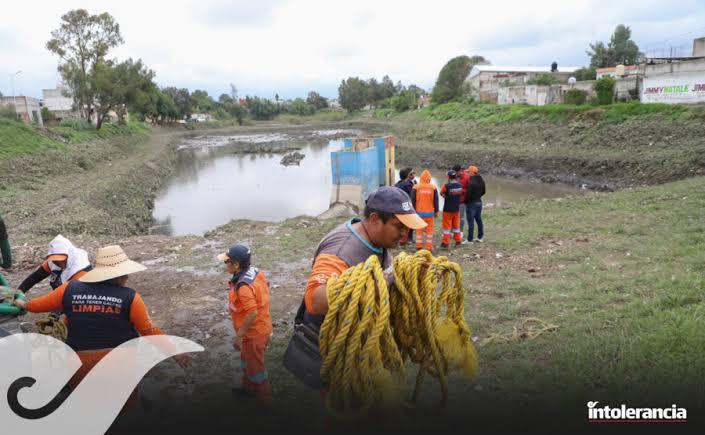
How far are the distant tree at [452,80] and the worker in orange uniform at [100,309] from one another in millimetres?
56662

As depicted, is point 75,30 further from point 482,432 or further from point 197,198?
point 482,432

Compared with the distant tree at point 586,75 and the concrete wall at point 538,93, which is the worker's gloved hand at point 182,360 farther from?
the distant tree at point 586,75

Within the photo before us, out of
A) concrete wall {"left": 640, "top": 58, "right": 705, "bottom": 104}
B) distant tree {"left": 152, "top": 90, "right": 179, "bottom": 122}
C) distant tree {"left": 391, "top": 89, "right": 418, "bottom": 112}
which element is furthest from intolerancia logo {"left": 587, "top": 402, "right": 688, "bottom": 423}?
distant tree {"left": 152, "top": 90, "right": 179, "bottom": 122}

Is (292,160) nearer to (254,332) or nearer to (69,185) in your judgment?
(69,185)

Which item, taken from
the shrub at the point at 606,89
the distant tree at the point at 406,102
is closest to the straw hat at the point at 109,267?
the shrub at the point at 606,89

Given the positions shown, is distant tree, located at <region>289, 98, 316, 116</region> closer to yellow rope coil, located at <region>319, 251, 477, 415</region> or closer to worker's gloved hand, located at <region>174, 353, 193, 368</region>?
worker's gloved hand, located at <region>174, 353, 193, 368</region>

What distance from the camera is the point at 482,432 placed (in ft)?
9.36

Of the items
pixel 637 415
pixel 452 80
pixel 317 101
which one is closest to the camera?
pixel 637 415

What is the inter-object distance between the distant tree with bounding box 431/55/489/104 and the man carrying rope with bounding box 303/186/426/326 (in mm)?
56853

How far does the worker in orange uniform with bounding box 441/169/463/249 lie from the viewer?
872 centimetres

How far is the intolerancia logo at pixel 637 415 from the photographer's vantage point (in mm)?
2898

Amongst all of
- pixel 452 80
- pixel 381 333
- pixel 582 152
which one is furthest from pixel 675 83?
pixel 452 80

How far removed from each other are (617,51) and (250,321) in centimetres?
6617

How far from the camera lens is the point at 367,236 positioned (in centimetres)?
246
